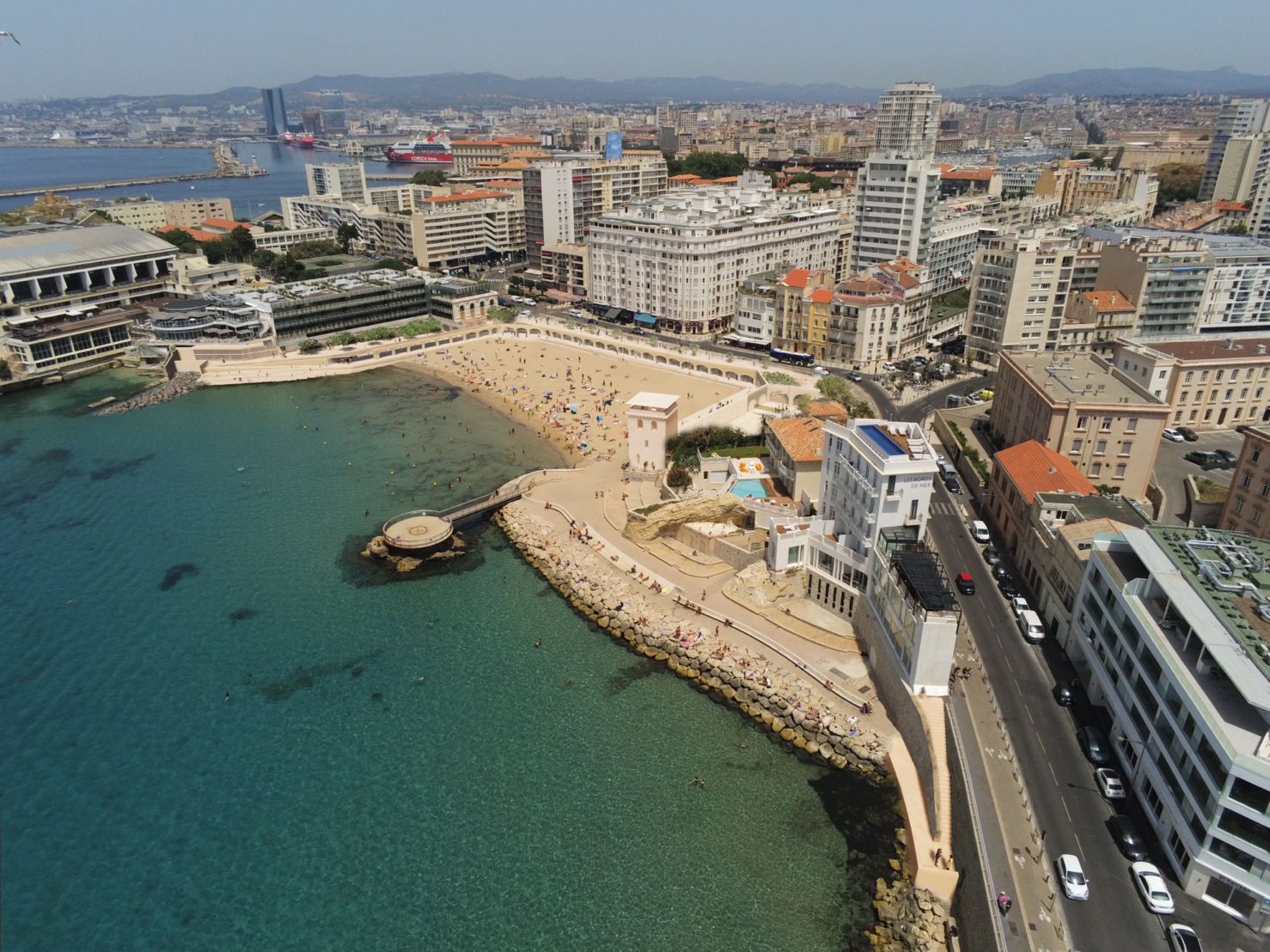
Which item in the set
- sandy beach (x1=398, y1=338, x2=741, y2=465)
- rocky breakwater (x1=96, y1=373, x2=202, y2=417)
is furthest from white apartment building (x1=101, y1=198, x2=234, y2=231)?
sandy beach (x1=398, y1=338, x2=741, y2=465)

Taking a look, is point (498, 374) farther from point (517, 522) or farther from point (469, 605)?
point (469, 605)

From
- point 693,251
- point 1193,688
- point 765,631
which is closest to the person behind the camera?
point 1193,688

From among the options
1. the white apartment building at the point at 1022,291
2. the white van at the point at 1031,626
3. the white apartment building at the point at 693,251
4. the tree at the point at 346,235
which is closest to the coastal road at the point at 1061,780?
the white van at the point at 1031,626

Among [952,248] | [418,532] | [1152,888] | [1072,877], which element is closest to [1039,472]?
[1152,888]

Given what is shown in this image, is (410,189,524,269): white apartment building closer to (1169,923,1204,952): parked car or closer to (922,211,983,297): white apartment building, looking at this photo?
(922,211,983,297): white apartment building

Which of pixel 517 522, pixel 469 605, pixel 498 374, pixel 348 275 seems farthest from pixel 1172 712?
pixel 348 275

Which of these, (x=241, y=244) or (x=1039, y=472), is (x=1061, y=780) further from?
(x=241, y=244)

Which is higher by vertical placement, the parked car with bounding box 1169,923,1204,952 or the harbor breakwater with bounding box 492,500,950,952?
the parked car with bounding box 1169,923,1204,952

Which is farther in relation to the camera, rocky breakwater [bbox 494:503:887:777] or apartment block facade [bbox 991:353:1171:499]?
apartment block facade [bbox 991:353:1171:499]
